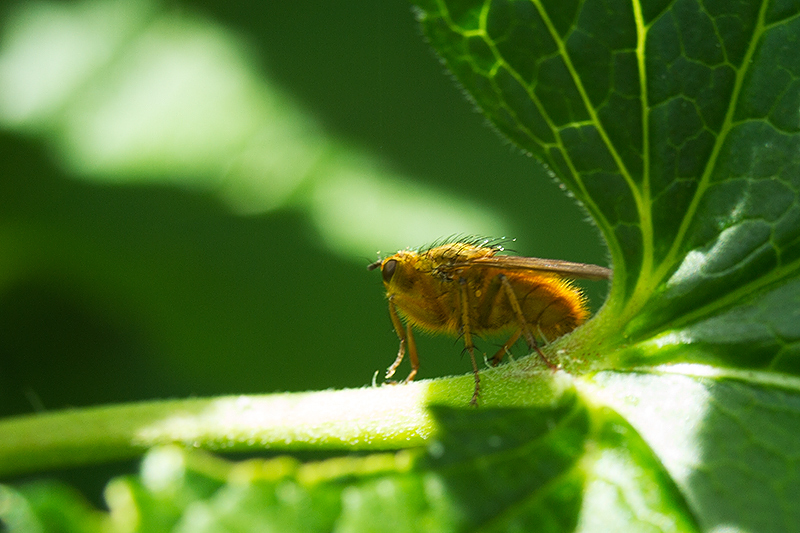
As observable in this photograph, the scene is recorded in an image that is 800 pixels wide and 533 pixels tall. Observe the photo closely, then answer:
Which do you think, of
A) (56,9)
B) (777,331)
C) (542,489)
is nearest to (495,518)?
(542,489)

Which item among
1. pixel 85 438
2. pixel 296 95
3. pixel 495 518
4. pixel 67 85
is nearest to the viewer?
Answer: pixel 495 518

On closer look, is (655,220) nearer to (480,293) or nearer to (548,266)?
(548,266)

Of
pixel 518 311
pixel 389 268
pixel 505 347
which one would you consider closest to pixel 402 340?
pixel 389 268

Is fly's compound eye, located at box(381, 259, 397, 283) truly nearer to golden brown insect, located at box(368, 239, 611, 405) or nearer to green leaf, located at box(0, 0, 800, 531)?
golden brown insect, located at box(368, 239, 611, 405)

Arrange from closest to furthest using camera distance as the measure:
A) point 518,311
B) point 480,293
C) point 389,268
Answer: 1. point 518,311
2. point 480,293
3. point 389,268

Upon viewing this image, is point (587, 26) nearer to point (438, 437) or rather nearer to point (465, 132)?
point (438, 437)

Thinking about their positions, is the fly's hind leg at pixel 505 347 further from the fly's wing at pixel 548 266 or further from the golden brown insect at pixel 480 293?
the fly's wing at pixel 548 266
